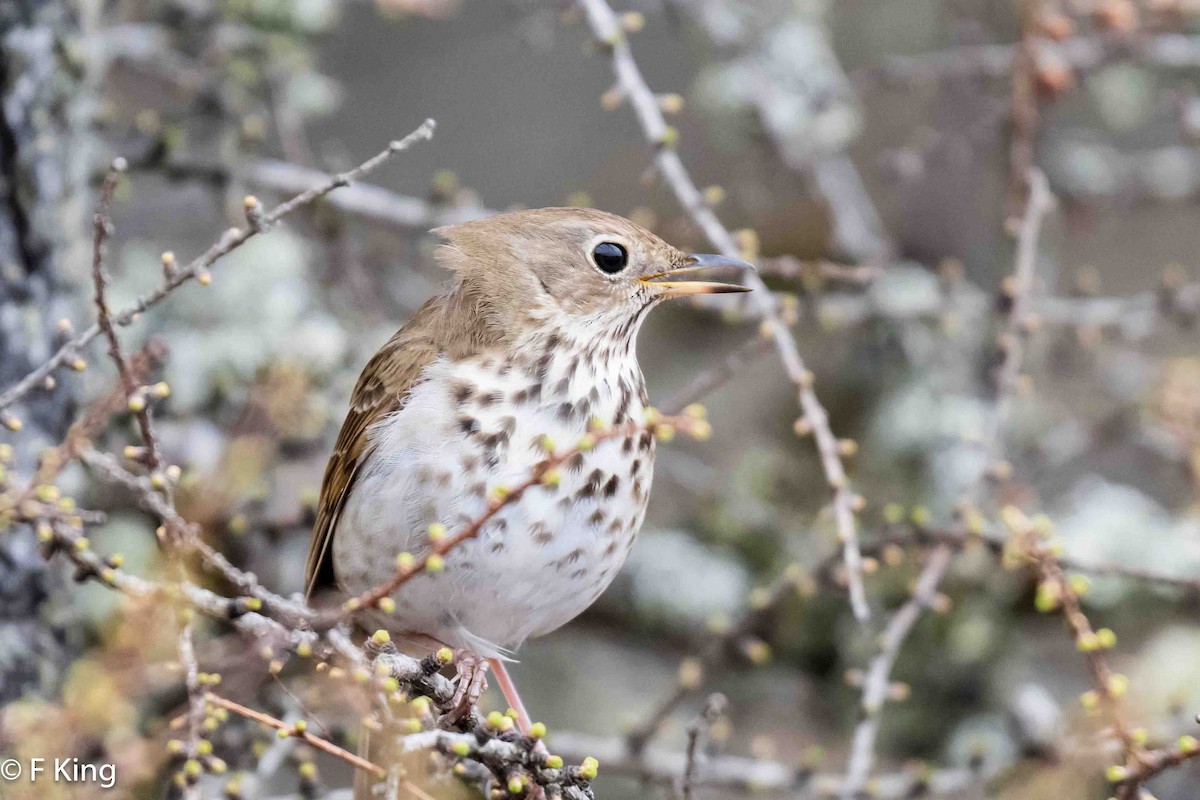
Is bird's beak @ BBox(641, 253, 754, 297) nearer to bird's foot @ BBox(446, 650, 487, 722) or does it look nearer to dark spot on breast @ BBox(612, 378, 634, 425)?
dark spot on breast @ BBox(612, 378, 634, 425)

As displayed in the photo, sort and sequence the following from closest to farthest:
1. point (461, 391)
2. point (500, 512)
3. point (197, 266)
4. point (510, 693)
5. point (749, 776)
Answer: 1. point (197, 266)
2. point (500, 512)
3. point (461, 391)
4. point (510, 693)
5. point (749, 776)

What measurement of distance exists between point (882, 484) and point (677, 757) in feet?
4.51

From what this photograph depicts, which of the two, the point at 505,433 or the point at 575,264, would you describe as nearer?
the point at 505,433

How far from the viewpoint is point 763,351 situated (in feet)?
10.6

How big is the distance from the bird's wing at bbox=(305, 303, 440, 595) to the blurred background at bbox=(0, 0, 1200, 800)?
147 millimetres

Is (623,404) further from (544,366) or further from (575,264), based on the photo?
(575,264)

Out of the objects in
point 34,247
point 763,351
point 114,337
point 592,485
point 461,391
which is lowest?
point 114,337

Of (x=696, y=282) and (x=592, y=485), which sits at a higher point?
(x=696, y=282)

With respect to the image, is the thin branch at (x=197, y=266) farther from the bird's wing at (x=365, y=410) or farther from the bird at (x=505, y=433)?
the bird's wing at (x=365, y=410)

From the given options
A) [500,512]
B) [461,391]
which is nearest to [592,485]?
[500,512]

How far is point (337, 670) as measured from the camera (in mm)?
1736

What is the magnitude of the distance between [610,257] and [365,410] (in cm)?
62

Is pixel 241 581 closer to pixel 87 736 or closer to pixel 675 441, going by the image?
pixel 87 736

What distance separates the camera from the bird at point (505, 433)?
256cm
